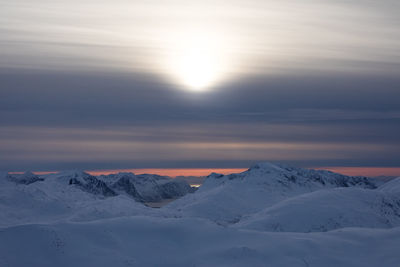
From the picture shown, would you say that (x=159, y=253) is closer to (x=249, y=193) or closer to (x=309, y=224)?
(x=309, y=224)

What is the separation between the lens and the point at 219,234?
133 ft

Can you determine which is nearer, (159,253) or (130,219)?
(159,253)

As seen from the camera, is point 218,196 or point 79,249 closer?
point 79,249

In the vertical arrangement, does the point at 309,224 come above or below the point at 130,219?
below

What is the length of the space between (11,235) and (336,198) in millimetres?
66928

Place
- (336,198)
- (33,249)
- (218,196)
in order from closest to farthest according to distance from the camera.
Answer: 1. (33,249)
2. (336,198)
3. (218,196)

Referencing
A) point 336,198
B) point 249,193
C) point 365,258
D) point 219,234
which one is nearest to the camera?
point 365,258

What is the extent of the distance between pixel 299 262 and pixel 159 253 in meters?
9.66

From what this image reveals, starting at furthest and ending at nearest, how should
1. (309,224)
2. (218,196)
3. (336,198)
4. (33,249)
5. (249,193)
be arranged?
1. (249,193)
2. (218,196)
3. (336,198)
4. (309,224)
5. (33,249)

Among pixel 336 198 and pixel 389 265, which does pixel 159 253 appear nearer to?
pixel 389 265

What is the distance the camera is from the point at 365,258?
3688 cm

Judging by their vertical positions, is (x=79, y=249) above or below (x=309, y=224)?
above

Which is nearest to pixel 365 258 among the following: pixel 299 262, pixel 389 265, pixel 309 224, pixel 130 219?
pixel 389 265

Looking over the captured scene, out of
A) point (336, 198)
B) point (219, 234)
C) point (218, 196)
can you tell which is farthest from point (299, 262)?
point (218, 196)
